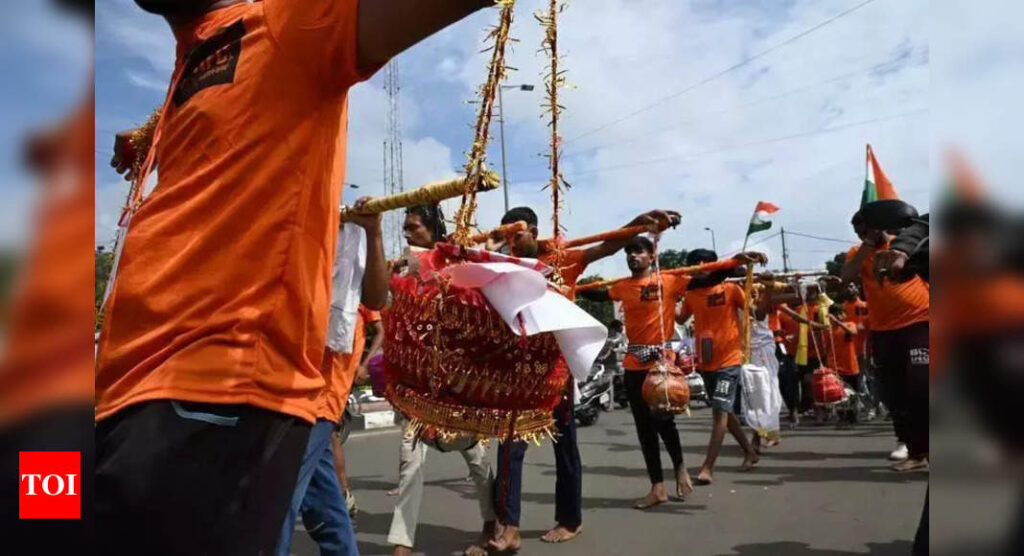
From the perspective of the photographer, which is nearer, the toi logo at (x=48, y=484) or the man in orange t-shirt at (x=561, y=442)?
the toi logo at (x=48, y=484)

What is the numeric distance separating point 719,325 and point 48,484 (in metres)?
6.08

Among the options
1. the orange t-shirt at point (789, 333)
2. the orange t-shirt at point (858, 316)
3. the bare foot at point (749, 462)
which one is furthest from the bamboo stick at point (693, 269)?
the orange t-shirt at point (789, 333)

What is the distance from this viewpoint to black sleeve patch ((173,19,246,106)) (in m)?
1.29

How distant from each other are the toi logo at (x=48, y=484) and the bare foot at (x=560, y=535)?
3.71 meters

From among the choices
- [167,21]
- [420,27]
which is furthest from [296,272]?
[167,21]

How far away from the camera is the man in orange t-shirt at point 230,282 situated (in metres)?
1.19

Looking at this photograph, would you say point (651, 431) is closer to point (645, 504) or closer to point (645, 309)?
point (645, 504)

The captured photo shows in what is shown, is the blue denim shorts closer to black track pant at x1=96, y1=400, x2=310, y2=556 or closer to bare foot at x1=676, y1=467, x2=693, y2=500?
bare foot at x1=676, y1=467, x2=693, y2=500

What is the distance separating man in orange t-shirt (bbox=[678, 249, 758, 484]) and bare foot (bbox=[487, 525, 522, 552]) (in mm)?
2622

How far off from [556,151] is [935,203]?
215 centimetres

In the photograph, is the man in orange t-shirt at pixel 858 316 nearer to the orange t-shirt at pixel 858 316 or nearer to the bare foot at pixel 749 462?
the orange t-shirt at pixel 858 316

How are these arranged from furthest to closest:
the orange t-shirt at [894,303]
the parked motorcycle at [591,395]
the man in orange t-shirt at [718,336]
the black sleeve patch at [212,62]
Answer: the parked motorcycle at [591,395], the man in orange t-shirt at [718,336], the orange t-shirt at [894,303], the black sleeve patch at [212,62]

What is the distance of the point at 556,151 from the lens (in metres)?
3.02

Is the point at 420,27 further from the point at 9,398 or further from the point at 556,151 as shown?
the point at 556,151
